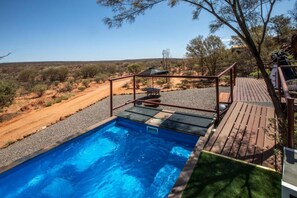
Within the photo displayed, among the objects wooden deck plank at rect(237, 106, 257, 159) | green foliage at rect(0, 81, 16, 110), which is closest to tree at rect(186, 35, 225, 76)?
wooden deck plank at rect(237, 106, 257, 159)

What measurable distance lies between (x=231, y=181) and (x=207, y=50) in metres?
16.0

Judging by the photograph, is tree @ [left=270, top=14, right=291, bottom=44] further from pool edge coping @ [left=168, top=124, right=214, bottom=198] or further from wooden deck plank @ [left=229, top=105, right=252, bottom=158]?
pool edge coping @ [left=168, top=124, right=214, bottom=198]

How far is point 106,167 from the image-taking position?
13.5 feet

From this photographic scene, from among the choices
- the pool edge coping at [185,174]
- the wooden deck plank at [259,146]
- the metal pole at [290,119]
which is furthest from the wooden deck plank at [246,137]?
the metal pole at [290,119]

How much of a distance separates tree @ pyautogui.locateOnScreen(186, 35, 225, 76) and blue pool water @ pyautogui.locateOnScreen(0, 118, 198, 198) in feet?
45.7

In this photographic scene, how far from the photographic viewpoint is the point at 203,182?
2.41 m

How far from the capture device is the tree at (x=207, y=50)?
16.5m

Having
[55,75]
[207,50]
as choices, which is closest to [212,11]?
[207,50]

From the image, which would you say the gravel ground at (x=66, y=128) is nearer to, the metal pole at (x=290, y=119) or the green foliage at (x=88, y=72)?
the metal pole at (x=290, y=119)

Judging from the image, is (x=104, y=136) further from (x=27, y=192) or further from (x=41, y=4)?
(x=41, y=4)

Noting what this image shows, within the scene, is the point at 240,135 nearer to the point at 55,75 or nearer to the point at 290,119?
the point at 290,119

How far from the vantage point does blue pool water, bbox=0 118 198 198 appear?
3344 millimetres

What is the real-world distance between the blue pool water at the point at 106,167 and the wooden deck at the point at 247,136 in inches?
29.8

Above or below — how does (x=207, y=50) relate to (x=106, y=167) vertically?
above
